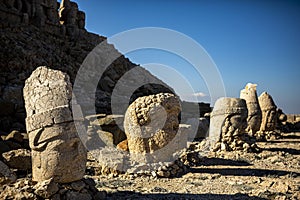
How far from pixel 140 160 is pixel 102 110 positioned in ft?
33.0

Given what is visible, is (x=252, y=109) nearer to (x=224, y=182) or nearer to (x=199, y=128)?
(x=199, y=128)

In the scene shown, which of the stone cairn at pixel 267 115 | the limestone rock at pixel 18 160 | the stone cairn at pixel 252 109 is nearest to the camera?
the limestone rock at pixel 18 160

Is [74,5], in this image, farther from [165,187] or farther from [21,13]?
[165,187]

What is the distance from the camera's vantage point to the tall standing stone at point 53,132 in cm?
439

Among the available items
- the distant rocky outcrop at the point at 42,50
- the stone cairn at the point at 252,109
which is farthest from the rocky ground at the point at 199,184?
the distant rocky outcrop at the point at 42,50

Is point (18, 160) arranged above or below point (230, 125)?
below

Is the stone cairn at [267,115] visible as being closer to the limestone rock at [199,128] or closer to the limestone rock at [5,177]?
the limestone rock at [199,128]

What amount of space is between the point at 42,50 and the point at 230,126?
56.9ft

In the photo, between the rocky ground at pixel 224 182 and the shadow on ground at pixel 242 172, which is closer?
the rocky ground at pixel 224 182

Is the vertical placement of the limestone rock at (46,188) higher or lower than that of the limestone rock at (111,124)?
lower

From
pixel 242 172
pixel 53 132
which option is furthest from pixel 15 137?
pixel 242 172

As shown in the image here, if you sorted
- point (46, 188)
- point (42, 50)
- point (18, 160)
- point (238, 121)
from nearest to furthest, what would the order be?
point (46, 188) < point (18, 160) < point (238, 121) < point (42, 50)

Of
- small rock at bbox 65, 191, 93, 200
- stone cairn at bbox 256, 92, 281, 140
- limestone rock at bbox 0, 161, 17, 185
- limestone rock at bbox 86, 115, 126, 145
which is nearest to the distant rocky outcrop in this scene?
limestone rock at bbox 86, 115, 126, 145

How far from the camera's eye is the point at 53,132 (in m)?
4.38
